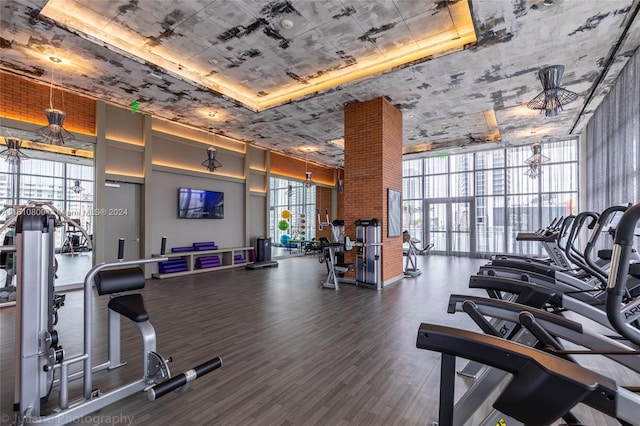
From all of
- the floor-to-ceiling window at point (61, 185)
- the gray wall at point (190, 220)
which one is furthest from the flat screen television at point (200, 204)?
the floor-to-ceiling window at point (61, 185)

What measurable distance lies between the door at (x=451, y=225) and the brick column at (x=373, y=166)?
5933 millimetres

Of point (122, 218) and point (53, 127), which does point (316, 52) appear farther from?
point (122, 218)

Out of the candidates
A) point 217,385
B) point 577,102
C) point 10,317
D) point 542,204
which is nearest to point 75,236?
point 10,317

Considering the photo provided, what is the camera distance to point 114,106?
→ 6926 mm

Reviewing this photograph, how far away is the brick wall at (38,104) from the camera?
5492mm

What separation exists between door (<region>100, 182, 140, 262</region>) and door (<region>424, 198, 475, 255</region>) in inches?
406

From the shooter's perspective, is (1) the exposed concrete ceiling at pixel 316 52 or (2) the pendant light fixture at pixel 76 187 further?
(2) the pendant light fixture at pixel 76 187

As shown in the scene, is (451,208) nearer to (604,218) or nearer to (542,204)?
(542,204)

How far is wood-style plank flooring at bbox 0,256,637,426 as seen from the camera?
7.12 feet

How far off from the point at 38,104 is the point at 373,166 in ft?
22.0

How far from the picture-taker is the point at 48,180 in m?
7.92

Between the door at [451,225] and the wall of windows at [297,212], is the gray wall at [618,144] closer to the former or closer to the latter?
the door at [451,225]

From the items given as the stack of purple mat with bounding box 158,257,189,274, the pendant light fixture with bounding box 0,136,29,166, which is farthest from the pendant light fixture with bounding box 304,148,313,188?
the pendant light fixture with bounding box 0,136,29,166

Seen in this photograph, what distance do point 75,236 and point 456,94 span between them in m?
13.7
